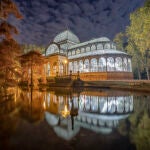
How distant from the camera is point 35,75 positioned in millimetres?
30438

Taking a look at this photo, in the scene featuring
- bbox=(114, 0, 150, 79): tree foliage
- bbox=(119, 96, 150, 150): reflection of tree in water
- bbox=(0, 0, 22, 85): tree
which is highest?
bbox=(114, 0, 150, 79): tree foliage

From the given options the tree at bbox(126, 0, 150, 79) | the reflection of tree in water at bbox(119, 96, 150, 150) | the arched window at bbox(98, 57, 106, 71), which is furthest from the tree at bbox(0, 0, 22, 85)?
the arched window at bbox(98, 57, 106, 71)

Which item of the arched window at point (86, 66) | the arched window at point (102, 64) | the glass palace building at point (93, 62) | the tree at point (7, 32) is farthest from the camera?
the arched window at point (86, 66)

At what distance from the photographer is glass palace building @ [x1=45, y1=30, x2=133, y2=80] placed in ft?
109

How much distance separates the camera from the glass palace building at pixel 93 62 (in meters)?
33.2

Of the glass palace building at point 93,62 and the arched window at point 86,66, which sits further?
the arched window at point 86,66

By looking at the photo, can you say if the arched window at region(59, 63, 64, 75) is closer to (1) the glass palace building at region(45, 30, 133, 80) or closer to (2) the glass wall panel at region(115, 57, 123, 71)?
(1) the glass palace building at region(45, 30, 133, 80)

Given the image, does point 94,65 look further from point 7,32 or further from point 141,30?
point 7,32

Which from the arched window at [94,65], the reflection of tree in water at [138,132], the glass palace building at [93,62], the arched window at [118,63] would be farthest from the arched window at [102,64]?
the reflection of tree in water at [138,132]

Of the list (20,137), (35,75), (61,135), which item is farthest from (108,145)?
(35,75)

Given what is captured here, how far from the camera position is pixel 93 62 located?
35.5m

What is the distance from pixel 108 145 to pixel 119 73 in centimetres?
3140

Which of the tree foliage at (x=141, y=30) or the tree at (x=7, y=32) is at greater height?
the tree foliage at (x=141, y=30)

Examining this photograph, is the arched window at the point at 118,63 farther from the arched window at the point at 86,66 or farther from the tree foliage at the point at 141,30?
the arched window at the point at 86,66
